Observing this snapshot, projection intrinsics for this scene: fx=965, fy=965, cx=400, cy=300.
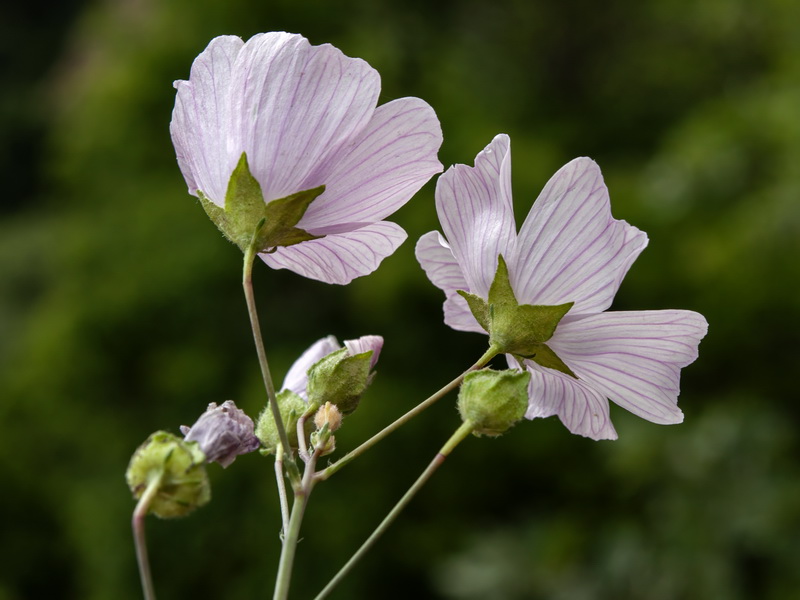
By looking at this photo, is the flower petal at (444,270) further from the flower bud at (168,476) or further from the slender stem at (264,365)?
the flower bud at (168,476)

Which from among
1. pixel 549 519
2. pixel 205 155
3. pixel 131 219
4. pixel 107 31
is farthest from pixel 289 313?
pixel 205 155

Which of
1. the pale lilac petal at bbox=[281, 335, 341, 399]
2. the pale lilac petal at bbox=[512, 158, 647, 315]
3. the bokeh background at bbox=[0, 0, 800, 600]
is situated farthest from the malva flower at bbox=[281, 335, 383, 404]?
the bokeh background at bbox=[0, 0, 800, 600]

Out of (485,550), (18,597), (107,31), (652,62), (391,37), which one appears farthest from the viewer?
(652,62)

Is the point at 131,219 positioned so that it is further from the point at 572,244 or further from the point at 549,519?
the point at 572,244

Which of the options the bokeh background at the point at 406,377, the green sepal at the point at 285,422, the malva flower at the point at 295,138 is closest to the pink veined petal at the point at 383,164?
the malva flower at the point at 295,138

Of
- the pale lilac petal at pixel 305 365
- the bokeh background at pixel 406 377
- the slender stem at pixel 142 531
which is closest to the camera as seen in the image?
the slender stem at pixel 142 531

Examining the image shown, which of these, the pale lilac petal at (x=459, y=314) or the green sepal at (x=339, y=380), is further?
the pale lilac petal at (x=459, y=314)

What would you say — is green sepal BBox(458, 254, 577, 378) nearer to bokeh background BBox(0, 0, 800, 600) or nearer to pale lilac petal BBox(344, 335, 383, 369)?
pale lilac petal BBox(344, 335, 383, 369)
